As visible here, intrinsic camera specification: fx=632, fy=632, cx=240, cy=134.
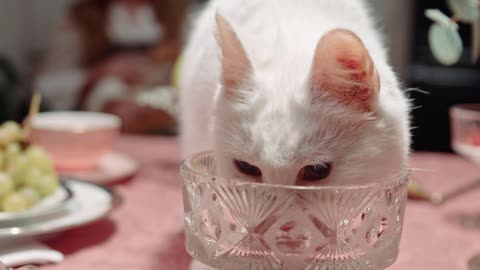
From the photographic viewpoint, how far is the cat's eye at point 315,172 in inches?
25.1

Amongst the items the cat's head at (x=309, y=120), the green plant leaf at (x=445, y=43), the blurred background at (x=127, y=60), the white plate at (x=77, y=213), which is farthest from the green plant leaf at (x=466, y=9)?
the blurred background at (x=127, y=60)

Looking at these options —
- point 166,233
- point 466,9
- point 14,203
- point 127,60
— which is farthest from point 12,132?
point 127,60

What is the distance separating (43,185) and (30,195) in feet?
0.08

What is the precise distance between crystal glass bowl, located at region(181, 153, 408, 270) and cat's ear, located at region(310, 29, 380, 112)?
3.6 inches

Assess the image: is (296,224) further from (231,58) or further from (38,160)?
(38,160)

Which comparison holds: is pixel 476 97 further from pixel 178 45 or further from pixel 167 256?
pixel 167 256

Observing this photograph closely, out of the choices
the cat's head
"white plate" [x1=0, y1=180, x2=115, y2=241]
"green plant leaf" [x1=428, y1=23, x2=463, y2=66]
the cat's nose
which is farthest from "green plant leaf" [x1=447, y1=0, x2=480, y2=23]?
"white plate" [x1=0, y1=180, x2=115, y2=241]

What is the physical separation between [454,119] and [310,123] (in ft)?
1.83

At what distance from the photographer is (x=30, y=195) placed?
861 millimetres

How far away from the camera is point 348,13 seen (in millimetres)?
900

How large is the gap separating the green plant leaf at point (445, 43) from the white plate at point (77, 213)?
0.50m

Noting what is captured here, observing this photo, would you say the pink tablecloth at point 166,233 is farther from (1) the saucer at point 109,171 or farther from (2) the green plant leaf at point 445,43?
(2) the green plant leaf at point 445,43

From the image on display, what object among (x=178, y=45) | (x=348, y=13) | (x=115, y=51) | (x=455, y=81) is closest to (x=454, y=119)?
(x=348, y=13)

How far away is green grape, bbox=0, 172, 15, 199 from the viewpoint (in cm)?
84
